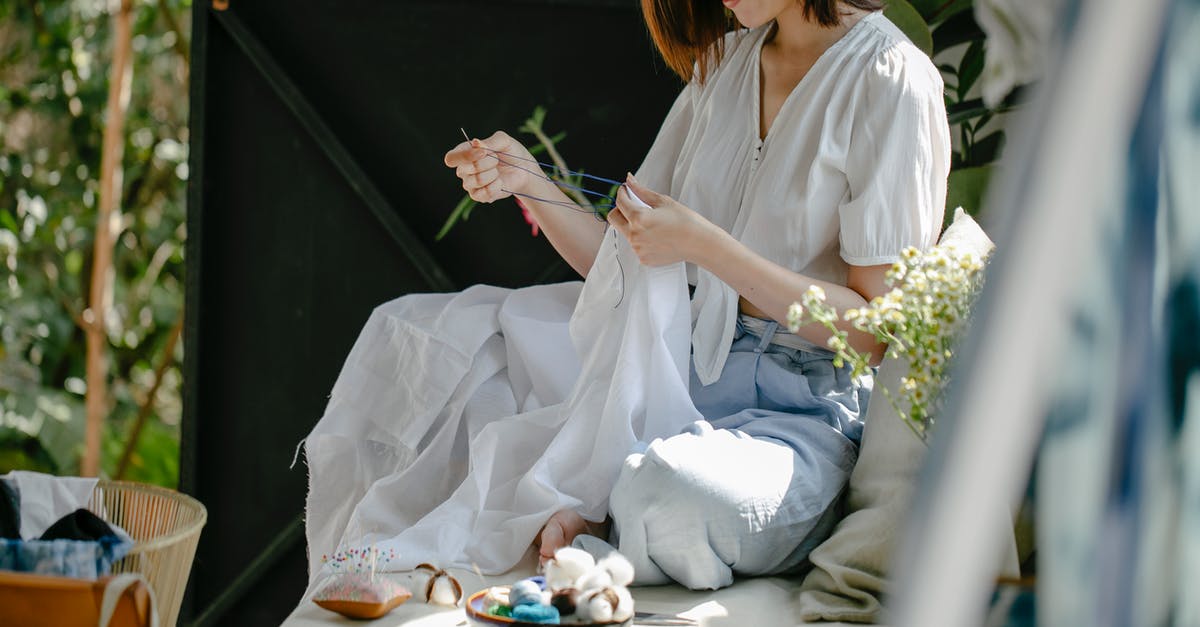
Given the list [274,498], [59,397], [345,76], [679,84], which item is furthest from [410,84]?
Answer: [59,397]

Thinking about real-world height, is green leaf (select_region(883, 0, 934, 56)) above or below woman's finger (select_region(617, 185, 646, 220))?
above

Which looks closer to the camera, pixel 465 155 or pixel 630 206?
pixel 630 206

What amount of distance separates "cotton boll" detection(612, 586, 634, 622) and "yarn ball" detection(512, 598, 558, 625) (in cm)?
6

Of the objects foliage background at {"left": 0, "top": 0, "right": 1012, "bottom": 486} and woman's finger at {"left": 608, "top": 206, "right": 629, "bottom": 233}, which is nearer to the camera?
woman's finger at {"left": 608, "top": 206, "right": 629, "bottom": 233}

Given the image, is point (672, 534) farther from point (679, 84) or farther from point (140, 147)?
point (140, 147)

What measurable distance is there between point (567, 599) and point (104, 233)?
2.80 m

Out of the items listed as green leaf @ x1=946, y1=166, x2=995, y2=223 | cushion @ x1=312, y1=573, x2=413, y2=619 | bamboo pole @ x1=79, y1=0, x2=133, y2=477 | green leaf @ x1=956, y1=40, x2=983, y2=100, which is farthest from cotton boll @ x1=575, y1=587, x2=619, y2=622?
bamboo pole @ x1=79, y1=0, x2=133, y2=477

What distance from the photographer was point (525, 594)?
1435 mm

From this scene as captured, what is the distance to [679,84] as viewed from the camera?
2998mm

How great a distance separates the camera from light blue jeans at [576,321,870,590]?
163cm

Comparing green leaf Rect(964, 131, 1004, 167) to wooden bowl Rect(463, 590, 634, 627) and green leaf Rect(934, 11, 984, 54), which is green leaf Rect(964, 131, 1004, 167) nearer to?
green leaf Rect(934, 11, 984, 54)

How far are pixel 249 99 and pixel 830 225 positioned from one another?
68.0 inches

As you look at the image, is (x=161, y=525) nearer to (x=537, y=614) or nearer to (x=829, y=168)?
(x=537, y=614)

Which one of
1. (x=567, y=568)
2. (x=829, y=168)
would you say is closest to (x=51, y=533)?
(x=567, y=568)
